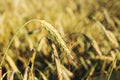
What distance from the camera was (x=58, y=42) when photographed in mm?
1264

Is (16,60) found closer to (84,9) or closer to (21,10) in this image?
(21,10)

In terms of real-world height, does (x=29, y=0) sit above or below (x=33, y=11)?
above

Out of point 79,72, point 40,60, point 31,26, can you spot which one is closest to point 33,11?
point 31,26

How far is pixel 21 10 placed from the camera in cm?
385

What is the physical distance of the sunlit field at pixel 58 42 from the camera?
1537 mm

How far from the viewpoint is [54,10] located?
410 centimetres

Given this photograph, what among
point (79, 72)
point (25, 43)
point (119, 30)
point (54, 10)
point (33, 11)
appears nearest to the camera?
point (79, 72)

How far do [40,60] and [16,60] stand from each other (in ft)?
0.60

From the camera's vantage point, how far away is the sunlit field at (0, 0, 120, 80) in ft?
5.04

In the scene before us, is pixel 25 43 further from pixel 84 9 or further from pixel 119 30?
pixel 84 9

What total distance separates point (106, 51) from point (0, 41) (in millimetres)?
863

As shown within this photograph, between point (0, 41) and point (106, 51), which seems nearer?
point (106, 51)

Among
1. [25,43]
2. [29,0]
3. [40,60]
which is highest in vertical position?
[29,0]

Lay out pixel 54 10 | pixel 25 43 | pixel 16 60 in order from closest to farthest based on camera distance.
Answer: pixel 16 60
pixel 25 43
pixel 54 10
